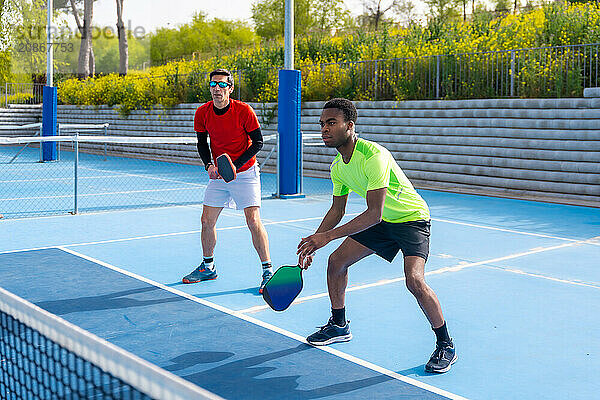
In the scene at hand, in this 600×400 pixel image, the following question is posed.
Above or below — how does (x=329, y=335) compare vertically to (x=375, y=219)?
below

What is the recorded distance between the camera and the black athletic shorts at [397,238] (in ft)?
16.4

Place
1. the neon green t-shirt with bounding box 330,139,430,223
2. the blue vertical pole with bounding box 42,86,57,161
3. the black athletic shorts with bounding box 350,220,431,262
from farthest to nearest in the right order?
1. the blue vertical pole with bounding box 42,86,57,161
2. the black athletic shorts with bounding box 350,220,431,262
3. the neon green t-shirt with bounding box 330,139,430,223

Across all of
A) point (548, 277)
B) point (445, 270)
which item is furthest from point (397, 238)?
point (548, 277)

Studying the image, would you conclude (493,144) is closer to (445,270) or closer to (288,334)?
(445,270)

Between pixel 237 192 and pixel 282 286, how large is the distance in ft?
7.63

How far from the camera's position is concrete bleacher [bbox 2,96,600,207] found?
14.3m

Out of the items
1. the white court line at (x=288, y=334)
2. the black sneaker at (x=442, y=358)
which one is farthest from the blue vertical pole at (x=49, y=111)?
the black sneaker at (x=442, y=358)

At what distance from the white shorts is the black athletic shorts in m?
2.29

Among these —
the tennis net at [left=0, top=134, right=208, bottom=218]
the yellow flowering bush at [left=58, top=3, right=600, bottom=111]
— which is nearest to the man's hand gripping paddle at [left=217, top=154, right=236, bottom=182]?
the tennis net at [left=0, top=134, right=208, bottom=218]

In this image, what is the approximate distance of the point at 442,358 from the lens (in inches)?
195

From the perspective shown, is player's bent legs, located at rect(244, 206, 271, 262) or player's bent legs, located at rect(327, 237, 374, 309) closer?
player's bent legs, located at rect(327, 237, 374, 309)

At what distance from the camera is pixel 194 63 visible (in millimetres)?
31516

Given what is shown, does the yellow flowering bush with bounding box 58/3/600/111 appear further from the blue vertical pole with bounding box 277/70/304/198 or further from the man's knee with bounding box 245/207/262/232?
the man's knee with bounding box 245/207/262/232

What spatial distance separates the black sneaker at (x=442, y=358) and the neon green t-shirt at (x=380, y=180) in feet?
2.89
